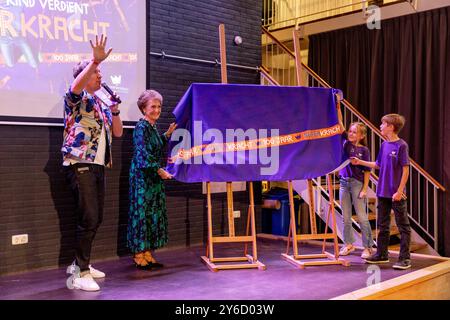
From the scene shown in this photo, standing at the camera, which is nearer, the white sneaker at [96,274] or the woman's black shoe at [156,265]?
the white sneaker at [96,274]

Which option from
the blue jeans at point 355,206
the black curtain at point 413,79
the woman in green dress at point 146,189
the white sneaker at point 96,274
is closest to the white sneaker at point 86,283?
the white sneaker at point 96,274

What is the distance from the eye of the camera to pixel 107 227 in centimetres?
425

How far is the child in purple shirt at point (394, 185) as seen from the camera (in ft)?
12.9

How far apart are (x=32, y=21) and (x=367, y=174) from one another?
3.14 m

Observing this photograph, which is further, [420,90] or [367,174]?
[420,90]

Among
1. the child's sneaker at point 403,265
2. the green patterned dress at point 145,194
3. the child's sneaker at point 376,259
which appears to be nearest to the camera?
the green patterned dress at point 145,194

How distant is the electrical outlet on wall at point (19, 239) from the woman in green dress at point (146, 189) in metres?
0.80

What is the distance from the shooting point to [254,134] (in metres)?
3.92

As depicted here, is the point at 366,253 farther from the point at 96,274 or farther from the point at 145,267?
the point at 96,274

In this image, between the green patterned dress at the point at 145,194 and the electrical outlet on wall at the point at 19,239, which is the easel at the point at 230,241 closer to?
the green patterned dress at the point at 145,194

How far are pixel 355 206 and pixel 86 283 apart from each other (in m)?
2.47

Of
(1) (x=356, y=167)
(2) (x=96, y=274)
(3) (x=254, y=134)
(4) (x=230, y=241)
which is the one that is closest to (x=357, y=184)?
(1) (x=356, y=167)
